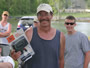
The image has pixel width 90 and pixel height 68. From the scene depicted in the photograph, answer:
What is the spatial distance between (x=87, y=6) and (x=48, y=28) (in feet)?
301

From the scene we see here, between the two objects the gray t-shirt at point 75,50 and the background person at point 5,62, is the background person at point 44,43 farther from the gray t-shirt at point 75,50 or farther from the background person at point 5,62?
the gray t-shirt at point 75,50

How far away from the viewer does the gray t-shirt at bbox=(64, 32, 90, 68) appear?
121 inches

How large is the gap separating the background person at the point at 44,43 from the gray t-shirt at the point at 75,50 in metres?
0.84

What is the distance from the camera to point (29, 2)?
5916 centimetres

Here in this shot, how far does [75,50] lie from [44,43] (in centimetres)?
102

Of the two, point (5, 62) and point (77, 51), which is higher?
point (5, 62)

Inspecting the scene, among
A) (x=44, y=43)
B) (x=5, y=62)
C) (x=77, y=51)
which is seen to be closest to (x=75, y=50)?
(x=77, y=51)

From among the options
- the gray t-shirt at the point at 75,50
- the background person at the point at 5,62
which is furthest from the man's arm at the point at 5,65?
the gray t-shirt at the point at 75,50

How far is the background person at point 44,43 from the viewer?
220cm

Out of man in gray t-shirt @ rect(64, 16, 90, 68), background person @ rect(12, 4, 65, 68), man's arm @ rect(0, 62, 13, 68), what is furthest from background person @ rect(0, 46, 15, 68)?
man in gray t-shirt @ rect(64, 16, 90, 68)

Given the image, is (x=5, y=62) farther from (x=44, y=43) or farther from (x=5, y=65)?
(x=44, y=43)

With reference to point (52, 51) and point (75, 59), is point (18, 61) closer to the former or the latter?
point (52, 51)

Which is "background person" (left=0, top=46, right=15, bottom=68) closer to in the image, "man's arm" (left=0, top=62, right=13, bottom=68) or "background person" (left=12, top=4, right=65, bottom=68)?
"man's arm" (left=0, top=62, right=13, bottom=68)

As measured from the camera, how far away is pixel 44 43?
2.20 metres
